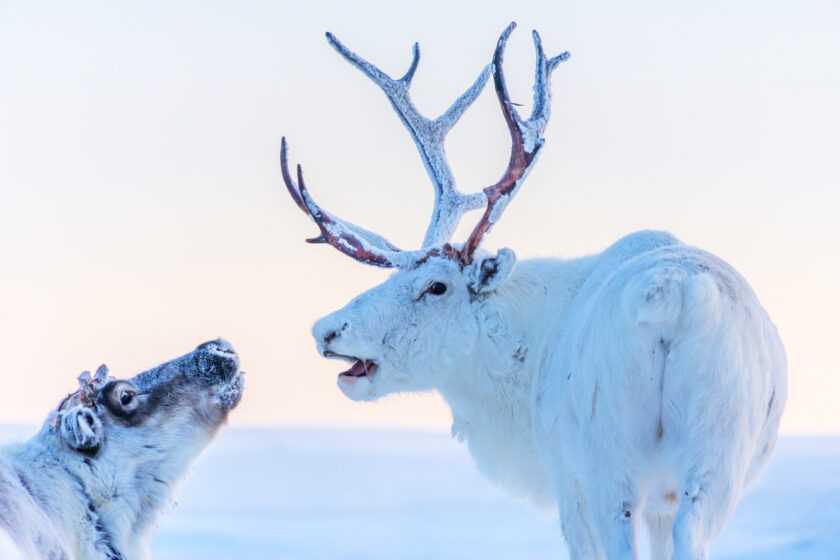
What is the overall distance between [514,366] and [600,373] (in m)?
1.51

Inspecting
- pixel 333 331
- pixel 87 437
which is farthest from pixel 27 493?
pixel 333 331

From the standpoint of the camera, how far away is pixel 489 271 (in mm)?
7117

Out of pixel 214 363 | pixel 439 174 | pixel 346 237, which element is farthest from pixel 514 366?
pixel 439 174

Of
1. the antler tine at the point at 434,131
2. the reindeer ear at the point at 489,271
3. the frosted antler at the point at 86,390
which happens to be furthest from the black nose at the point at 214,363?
the antler tine at the point at 434,131

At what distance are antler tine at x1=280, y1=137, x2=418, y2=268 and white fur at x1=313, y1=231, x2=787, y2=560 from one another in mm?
237

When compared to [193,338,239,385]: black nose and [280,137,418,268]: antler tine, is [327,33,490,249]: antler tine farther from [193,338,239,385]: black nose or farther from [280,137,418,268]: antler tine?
[193,338,239,385]: black nose

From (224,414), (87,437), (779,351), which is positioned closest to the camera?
(779,351)

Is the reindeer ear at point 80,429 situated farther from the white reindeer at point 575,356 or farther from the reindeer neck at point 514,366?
the reindeer neck at point 514,366

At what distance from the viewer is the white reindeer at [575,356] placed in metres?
5.27

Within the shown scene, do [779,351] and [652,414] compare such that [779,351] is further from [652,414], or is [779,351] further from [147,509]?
[147,509]

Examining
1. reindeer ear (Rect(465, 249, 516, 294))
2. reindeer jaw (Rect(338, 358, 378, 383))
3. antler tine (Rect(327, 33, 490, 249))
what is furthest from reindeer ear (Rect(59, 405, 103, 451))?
antler tine (Rect(327, 33, 490, 249))

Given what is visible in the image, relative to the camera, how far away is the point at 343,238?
772 centimetres

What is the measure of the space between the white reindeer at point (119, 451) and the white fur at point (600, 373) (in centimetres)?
82

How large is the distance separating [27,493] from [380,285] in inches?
98.9
